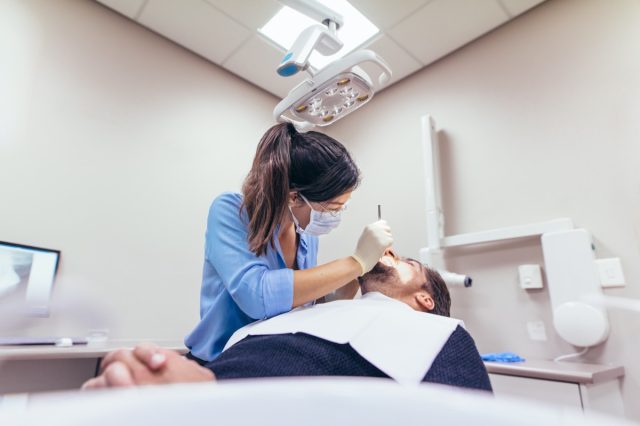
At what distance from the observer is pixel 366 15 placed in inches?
87.1

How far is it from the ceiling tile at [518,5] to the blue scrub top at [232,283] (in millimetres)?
1999

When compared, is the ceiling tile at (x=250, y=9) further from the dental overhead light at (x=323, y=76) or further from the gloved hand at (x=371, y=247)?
the gloved hand at (x=371, y=247)

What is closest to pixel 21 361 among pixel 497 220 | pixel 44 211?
pixel 44 211

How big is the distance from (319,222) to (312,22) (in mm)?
1619

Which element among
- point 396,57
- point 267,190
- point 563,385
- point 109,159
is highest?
point 396,57

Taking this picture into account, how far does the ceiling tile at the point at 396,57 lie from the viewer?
2418 mm

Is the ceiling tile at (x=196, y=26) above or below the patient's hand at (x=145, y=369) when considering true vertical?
above

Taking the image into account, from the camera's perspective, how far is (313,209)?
3.57ft

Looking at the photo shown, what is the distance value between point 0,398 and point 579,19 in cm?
258

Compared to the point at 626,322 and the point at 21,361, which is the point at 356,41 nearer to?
the point at 626,322

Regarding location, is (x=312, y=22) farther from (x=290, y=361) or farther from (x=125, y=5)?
(x=290, y=361)

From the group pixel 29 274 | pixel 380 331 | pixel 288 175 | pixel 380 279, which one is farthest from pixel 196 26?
pixel 380 331

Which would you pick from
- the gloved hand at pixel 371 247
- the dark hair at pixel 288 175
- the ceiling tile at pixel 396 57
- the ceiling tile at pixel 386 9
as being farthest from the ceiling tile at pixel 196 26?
the gloved hand at pixel 371 247

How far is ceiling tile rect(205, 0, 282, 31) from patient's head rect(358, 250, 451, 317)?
5.43 feet
